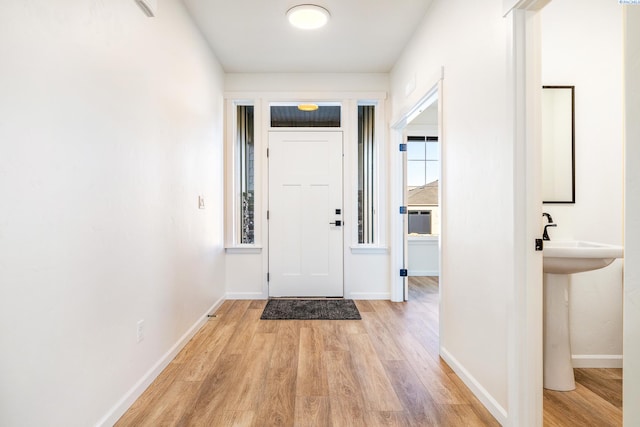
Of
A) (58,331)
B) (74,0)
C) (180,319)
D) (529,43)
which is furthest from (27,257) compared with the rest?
(529,43)

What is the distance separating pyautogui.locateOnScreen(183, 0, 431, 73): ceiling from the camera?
261cm

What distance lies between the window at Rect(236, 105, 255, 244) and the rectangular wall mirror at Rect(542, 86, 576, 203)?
2.88 meters

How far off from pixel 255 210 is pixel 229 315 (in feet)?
4.00

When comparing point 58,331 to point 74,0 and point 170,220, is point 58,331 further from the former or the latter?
point 74,0

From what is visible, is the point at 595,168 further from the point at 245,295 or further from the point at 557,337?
the point at 245,295

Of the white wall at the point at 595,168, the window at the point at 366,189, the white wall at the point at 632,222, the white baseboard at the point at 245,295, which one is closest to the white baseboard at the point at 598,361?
the white wall at the point at 595,168

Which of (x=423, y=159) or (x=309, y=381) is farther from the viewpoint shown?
(x=423, y=159)

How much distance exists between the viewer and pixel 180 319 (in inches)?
97.7

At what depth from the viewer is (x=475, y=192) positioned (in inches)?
75.3

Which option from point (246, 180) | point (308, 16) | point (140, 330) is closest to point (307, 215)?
point (246, 180)

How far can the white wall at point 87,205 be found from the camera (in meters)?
1.09

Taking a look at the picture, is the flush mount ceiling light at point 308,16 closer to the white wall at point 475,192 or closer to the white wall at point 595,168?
the white wall at point 475,192

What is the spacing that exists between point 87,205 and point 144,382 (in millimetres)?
1101

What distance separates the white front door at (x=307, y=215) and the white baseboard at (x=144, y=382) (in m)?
1.34
